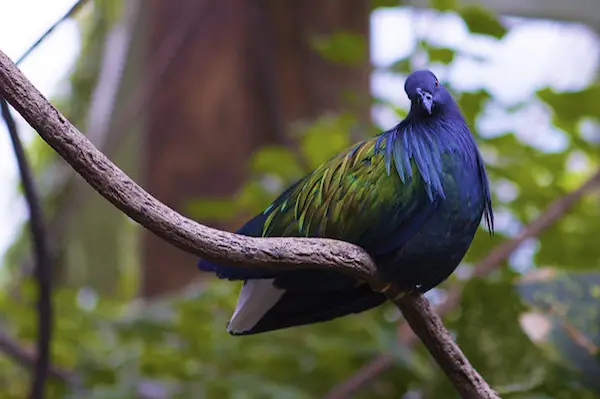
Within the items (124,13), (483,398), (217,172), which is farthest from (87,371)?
(124,13)

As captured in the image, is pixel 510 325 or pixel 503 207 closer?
pixel 510 325

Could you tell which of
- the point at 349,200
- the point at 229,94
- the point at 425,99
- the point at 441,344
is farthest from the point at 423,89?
the point at 229,94

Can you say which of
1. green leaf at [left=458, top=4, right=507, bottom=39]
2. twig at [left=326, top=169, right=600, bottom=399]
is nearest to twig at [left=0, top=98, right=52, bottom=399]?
twig at [left=326, top=169, right=600, bottom=399]

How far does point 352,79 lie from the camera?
200 centimetres

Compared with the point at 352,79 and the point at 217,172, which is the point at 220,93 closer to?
the point at 217,172

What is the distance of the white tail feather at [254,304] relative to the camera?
2.44ft

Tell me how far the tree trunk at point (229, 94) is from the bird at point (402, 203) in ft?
4.23

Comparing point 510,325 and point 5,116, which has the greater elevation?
point 5,116

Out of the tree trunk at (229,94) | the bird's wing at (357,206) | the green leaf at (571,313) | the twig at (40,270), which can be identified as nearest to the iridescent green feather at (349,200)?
the bird's wing at (357,206)

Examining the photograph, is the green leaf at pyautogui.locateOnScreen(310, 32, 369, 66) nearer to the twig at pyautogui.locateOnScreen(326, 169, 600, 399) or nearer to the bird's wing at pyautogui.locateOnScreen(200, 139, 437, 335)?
the twig at pyautogui.locateOnScreen(326, 169, 600, 399)

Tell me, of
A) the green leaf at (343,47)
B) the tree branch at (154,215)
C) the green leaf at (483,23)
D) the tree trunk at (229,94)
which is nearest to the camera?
the tree branch at (154,215)

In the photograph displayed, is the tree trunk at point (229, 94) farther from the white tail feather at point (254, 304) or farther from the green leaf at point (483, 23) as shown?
the white tail feather at point (254, 304)

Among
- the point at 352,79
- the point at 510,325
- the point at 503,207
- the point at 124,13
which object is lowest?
the point at 510,325

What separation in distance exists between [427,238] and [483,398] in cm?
19
